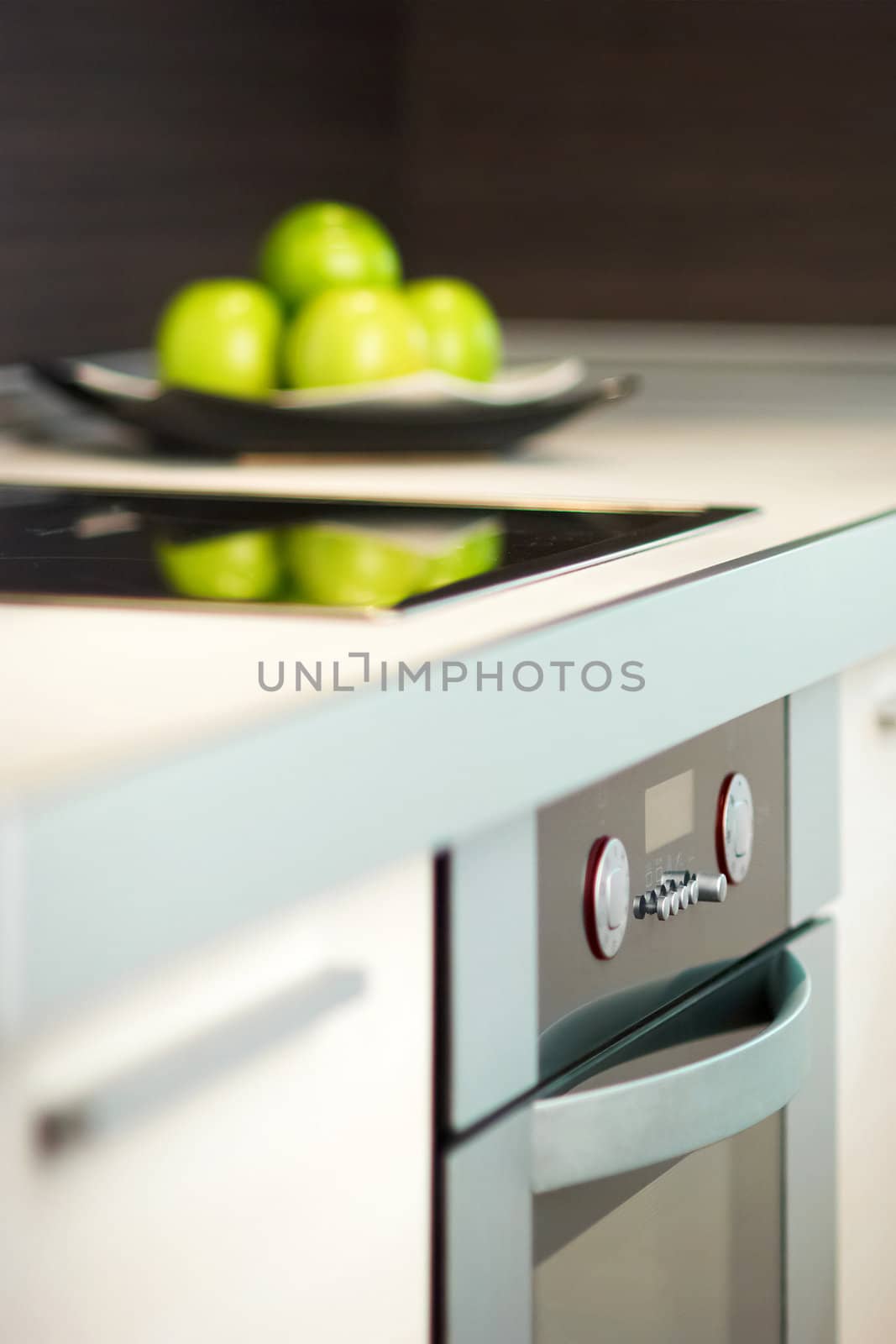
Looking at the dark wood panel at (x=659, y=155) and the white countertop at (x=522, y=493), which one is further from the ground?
the dark wood panel at (x=659, y=155)

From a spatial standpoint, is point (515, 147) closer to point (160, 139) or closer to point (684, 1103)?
point (160, 139)

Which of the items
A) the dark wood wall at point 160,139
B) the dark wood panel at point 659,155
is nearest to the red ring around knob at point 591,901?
the dark wood wall at point 160,139

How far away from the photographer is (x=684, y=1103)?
664 mm

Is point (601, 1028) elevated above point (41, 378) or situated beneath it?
situated beneath

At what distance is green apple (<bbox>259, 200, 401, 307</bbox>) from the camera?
123 cm

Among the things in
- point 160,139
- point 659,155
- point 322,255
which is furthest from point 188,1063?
point 659,155

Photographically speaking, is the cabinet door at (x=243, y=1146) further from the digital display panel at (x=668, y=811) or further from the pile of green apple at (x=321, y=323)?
the pile of green apple at (x=321, y=323)

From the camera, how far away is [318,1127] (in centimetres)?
51

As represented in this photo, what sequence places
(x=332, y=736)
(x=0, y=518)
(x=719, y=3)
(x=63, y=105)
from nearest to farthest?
(x=332, y=736), (x=0, y=518), (x=63, y=105), (x=719, y=3)

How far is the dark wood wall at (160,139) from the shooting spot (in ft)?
4.75

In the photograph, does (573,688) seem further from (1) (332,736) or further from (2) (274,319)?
(2) (274,319)

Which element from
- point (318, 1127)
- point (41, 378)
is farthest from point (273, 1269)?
point (41, 378)

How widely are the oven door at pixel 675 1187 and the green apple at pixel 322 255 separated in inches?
24.6

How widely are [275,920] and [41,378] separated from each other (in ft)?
2.49
